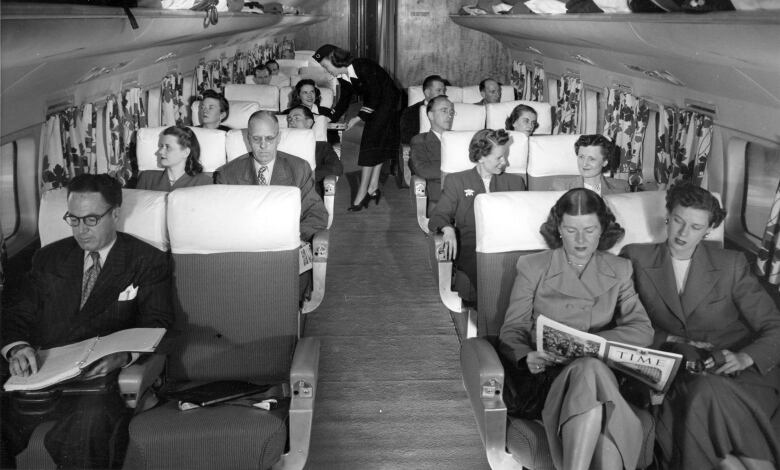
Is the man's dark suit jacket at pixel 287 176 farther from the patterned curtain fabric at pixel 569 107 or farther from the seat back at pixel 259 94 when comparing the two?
the patterned curtain fabric at pixel 569 107

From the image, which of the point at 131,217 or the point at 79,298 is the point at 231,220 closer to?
the point at 131,217

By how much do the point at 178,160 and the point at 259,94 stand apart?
11.4 feet

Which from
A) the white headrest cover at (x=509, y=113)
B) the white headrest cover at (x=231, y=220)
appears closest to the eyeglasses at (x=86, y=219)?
the white headrest cover at (x=231, y=220)

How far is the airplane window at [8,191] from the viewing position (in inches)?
160

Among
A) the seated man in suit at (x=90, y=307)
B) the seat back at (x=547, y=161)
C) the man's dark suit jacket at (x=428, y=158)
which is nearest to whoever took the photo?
the seated man in suit at (x=90, y=307)

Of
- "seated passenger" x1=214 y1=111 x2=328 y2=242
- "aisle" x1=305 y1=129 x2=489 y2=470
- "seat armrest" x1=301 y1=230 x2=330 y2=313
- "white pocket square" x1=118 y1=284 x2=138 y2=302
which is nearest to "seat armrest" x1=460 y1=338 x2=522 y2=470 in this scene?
"aisle" x1=305 y1=129 x2=489 y2=470

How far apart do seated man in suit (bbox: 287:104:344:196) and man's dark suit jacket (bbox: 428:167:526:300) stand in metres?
1.51

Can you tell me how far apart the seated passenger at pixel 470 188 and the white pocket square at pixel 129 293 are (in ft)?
5.98

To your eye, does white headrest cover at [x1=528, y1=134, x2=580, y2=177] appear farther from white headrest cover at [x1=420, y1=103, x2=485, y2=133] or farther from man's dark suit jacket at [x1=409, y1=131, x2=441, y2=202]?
white headrest cover at [x1=420, y1=103, x2=485, y2=133]

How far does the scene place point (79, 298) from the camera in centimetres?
286

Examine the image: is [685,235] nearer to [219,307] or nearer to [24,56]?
[219,307]

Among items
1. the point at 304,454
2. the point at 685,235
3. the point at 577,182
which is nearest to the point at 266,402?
the point at 304,454

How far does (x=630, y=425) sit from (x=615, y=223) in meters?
1.05

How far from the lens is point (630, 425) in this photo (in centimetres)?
247
